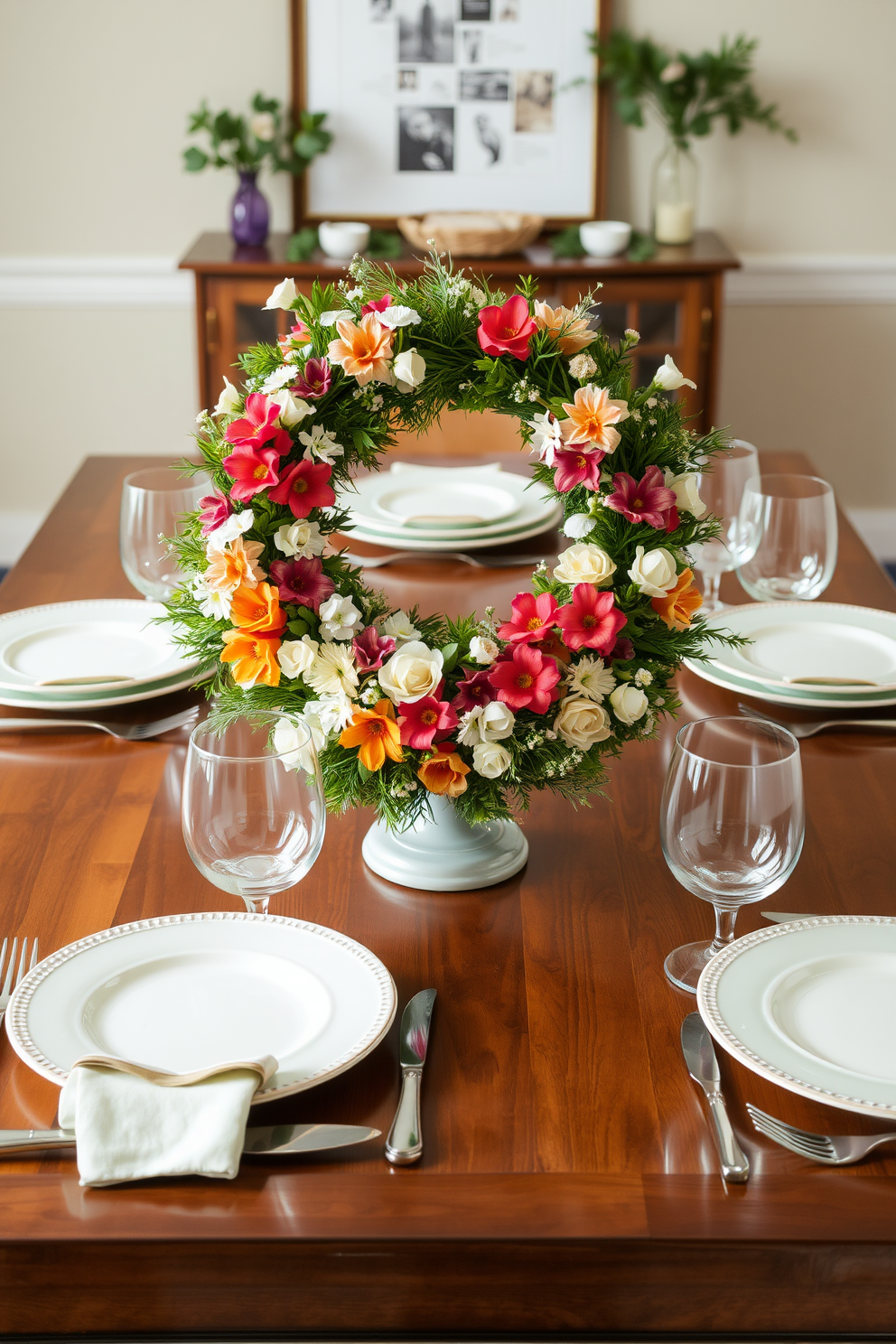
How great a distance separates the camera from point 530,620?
101 centimetres

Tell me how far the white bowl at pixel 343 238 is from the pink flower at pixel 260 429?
7.28 ft

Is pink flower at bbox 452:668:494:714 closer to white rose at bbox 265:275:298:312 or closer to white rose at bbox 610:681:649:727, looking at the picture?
white rose at bbox 610:681:649:727

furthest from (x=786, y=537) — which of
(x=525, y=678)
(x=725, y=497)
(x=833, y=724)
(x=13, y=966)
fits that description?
(x=13, y=966)

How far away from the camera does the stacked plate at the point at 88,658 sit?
4.48 feet

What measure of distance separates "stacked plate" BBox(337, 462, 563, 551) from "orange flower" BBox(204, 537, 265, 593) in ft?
2.16

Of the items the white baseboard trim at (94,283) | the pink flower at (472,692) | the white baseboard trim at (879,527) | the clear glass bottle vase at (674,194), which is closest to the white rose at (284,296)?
the pink flower at (472,692)

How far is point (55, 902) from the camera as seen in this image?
106cm

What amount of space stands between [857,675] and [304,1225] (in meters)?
0.92

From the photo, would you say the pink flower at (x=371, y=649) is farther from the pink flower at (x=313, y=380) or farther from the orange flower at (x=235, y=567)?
the pink flower at (x=313, y=380)

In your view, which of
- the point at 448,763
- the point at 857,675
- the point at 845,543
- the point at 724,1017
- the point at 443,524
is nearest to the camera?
the point at 724,1017

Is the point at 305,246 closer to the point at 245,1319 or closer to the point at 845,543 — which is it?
the point at 845,543

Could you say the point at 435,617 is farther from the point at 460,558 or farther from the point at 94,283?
the point at 94,283

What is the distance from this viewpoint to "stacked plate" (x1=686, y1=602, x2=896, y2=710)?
1.38 metres

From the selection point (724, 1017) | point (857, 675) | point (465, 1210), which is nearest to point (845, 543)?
point (857, 675)
